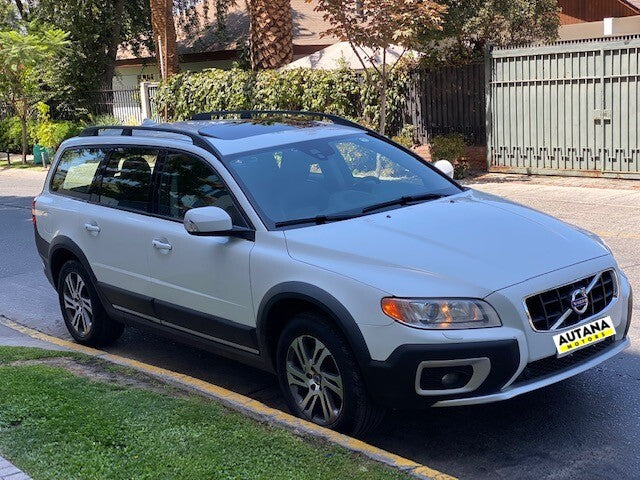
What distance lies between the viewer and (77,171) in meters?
7.39

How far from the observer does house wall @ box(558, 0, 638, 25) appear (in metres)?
28.4

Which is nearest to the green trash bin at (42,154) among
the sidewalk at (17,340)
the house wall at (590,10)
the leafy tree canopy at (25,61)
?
the leafy tree canopy at (25,61)

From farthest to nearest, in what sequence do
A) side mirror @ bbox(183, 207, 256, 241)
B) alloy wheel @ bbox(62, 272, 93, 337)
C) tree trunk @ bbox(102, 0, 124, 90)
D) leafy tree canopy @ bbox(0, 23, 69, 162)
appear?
tree trunk @ bbox(102, 0, 124, 90)
leafy tree canopy @ bbox(0, 23, 69, 162)
alloy wheel @ bbox(62, 272, 93, 337)
side mirror @ bbox(183, 207, 256, 241)

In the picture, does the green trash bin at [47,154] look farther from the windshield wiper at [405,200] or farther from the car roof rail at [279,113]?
the windshield wiper at [405,200]

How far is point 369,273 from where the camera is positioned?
4.63 metres

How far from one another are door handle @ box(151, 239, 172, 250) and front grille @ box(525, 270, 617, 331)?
248 cm

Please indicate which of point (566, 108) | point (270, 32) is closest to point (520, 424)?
point (566, 108)

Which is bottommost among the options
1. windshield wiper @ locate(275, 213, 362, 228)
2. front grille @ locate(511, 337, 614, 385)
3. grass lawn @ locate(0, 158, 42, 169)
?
grass lawn @ locate(0, 158, 42, 169)

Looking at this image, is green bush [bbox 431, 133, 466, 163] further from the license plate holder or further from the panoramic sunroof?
the license plate holder

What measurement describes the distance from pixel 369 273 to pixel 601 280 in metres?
1.29

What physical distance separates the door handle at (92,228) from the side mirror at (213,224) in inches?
61.8

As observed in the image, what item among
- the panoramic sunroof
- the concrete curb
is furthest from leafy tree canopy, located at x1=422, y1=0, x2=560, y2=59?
the concrete curb

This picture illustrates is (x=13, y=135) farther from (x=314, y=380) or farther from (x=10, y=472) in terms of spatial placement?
(x=10, y=472)

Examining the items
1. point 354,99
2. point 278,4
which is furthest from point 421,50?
point 278,4
